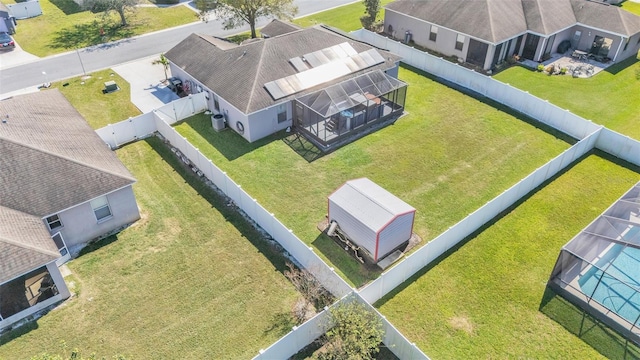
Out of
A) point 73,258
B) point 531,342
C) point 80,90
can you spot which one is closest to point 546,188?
point 531,342

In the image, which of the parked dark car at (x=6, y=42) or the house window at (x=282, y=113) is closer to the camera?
the house window at (x=282, y=113)

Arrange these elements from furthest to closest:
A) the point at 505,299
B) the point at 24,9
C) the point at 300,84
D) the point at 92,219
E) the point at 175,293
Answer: the point at 24,9
the point at 300,84
the point at 92,219
the point at 175,293
the point at 505,299

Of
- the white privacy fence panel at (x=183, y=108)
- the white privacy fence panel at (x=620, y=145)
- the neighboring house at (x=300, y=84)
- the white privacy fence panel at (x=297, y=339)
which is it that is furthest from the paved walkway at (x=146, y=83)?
the white privacy fence panel at (x=620, y=145)

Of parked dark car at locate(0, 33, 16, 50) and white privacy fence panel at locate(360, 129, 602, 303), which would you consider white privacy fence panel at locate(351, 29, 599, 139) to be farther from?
parked dark car at locate(0, 33, 16, 50)

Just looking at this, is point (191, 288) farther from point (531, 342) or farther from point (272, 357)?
point (531, 342)

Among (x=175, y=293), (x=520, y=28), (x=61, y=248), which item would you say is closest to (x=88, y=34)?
(x=61, y=248)

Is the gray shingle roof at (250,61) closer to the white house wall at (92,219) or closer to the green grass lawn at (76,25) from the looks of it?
the white house wall at (92,219)

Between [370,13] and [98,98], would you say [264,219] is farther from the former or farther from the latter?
[370,13]
